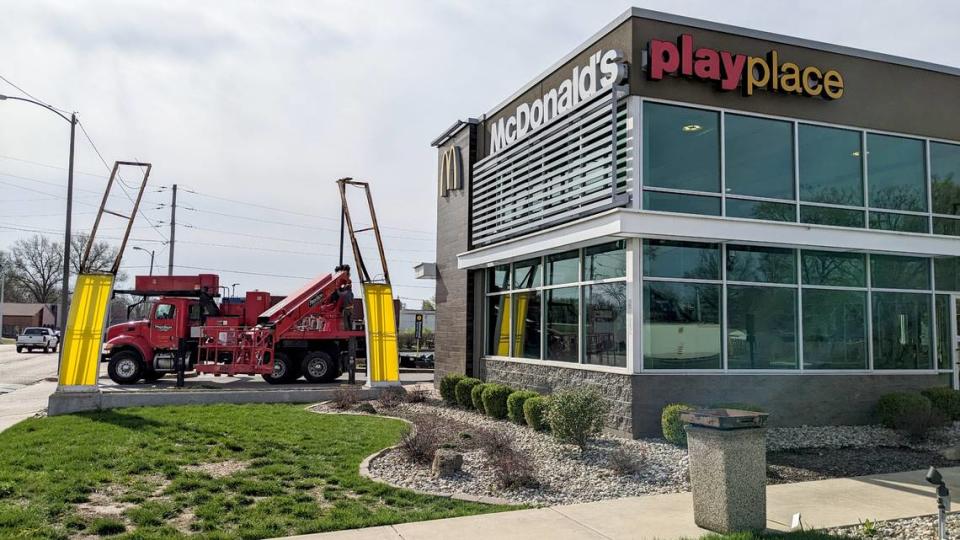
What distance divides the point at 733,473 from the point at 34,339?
52.5 m

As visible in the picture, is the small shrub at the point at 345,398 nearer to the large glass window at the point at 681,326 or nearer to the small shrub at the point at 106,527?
the large glass window at the point at 681,326

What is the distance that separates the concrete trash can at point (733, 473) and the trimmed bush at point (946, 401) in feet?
26.1

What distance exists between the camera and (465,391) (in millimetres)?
15977

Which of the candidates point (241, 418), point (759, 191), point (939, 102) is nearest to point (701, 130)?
point (759, 191)

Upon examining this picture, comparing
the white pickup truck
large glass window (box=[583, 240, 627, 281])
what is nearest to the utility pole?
the white pickup truck

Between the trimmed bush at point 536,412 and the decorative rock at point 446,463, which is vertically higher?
the trimmed bush at point 536,412

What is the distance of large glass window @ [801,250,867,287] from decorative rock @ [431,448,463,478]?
24.4 feet

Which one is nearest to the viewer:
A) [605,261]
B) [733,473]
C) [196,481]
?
[733,473]

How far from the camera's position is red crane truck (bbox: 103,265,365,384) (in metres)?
22.6

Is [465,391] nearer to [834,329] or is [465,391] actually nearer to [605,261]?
[605,261]

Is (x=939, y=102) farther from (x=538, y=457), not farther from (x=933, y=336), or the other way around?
(x=538, y=457)

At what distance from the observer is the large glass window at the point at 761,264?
12.3 m

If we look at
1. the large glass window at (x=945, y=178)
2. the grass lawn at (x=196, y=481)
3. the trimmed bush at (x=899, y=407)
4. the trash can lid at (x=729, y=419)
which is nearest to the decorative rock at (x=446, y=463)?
the grass lawn at (x=196, y=481)

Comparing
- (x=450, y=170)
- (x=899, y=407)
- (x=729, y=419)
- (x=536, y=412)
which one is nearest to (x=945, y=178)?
(x=899, y=407)
